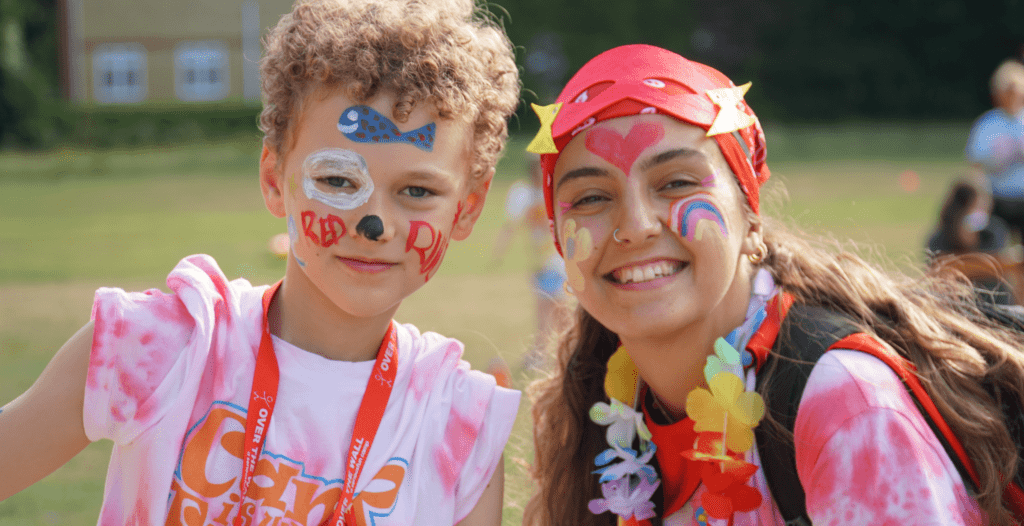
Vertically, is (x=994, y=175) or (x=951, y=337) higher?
(x=951, y=337)

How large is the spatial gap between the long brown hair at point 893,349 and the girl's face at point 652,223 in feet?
1.22

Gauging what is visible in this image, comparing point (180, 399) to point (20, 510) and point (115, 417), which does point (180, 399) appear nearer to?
point (115, 417)

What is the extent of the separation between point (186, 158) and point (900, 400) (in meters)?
24.3

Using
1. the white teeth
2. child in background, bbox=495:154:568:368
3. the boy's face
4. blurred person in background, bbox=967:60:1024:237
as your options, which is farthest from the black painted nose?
blurred person in background, bbox=967:60:1024:237

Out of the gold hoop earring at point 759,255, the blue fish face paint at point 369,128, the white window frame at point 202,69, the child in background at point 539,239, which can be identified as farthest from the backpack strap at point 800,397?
the white window frame at point 202,69

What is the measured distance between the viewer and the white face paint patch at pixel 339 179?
7.55 feet

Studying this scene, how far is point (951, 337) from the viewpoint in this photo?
8.13ft

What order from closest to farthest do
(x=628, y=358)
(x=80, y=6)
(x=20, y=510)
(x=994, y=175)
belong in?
1. (x=628, y=358)
2. (x=20, y=510)
3. (x=994, y=175)
4. (x=80, y=6)

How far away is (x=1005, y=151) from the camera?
8453 mm

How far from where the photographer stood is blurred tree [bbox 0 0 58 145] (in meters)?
26.7

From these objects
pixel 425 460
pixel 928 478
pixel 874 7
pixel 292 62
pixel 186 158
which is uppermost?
pixel 292 62

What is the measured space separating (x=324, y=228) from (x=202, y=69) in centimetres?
3201

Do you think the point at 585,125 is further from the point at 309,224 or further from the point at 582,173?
the point at 309,224

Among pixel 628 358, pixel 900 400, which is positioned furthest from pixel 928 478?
pixel 628 358
